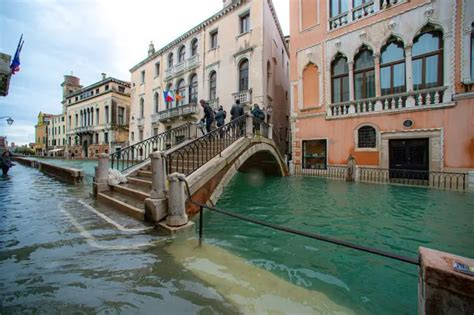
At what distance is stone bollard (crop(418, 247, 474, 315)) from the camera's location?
4.23ft

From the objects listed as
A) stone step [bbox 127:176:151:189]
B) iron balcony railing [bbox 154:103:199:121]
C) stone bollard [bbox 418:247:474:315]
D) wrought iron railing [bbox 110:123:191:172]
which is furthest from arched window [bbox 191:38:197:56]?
stone bollard [bbox 418:247:474:315]

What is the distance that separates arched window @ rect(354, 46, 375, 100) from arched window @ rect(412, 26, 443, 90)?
181 cm

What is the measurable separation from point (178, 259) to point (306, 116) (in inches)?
488

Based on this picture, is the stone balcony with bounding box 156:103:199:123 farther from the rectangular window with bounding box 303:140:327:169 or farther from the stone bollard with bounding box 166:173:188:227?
the stone bollard with bounding box 166:173:188:227

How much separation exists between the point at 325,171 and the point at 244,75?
987cm

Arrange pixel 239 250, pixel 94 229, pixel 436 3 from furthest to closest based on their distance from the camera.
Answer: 1. pixel 436 3
2. pixel 94 229
3. pixel 239 250

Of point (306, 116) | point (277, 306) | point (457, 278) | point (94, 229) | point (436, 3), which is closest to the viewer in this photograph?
point (457, 278)

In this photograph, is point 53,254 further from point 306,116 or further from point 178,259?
point 306,116

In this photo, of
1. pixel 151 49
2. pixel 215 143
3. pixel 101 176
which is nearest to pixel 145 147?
pixel 101 176

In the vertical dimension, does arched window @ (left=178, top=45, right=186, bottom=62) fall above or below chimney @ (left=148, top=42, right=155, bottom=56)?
below

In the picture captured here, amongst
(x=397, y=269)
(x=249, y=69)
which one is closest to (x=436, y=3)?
(x=249, y=69)

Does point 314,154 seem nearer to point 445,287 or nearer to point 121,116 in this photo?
point 445,287

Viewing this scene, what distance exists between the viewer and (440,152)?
937cm

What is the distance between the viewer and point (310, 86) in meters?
13.5
